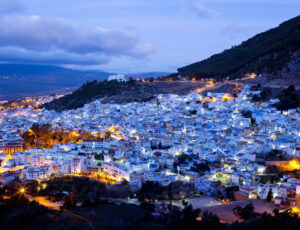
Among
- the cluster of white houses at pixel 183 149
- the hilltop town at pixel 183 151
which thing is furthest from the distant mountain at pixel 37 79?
the cluster of white houses at pixel 183 149

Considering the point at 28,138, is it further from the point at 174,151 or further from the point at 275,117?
the point at 275,117

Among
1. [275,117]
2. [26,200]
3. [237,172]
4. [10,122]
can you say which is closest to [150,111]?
[275,117]

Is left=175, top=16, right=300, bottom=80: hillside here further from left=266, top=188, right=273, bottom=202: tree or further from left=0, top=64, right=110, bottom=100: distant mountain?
left=0, top=64, right=110, bottom=100: distant mountain

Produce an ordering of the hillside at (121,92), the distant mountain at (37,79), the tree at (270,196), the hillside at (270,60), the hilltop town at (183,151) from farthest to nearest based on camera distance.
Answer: the distant mountain at (37,79) < the hillside at (121,92) < the hillside at (270,60) < the hilltop town at (183,151) < the tree at (270,196)

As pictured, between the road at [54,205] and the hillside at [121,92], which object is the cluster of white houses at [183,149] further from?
the hillside at [121,92]

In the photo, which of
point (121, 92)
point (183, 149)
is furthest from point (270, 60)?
point (183, 149)

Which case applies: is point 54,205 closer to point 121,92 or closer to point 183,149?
point 183,149

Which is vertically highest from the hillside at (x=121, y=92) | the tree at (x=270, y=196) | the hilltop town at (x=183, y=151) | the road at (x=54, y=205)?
the hillside at (x=121, y=92)

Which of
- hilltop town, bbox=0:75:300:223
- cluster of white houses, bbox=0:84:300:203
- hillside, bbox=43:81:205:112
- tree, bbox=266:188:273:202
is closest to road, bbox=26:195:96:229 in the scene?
hilltop town, bbox=0:75:300:223
